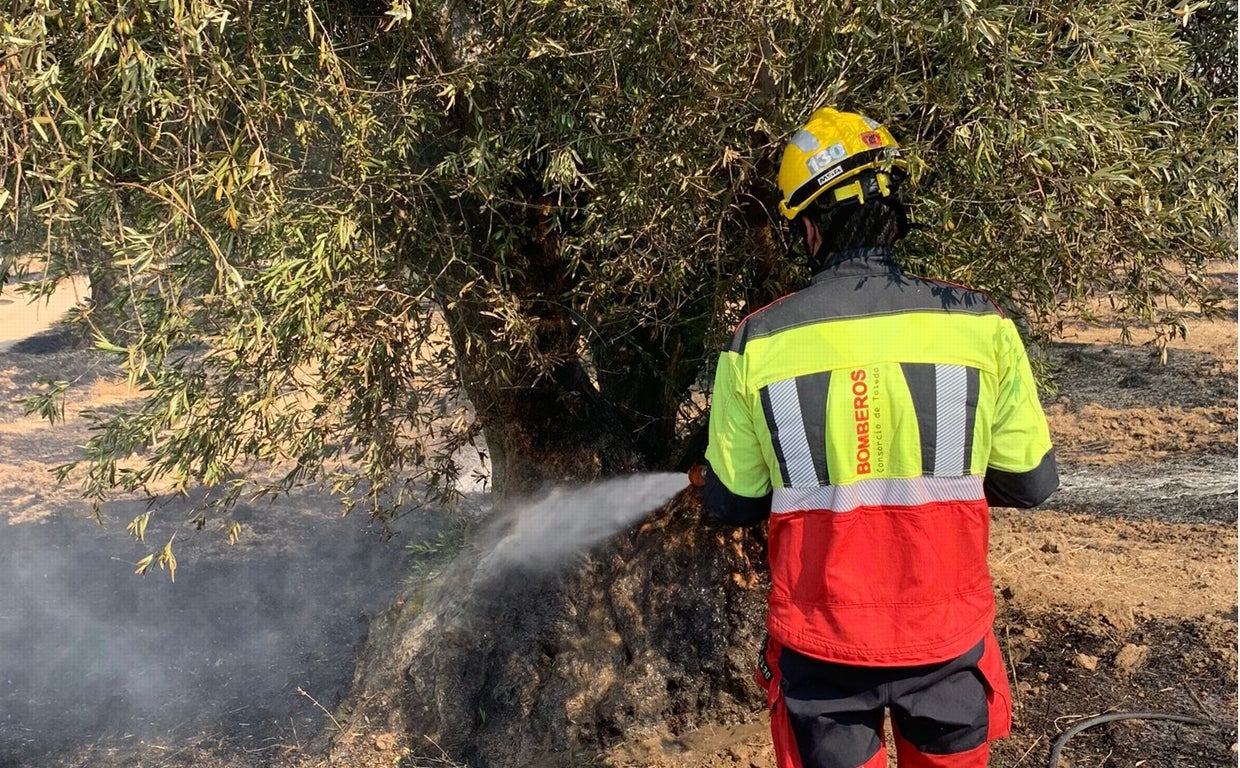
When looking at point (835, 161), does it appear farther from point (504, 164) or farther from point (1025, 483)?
point (504, 164)

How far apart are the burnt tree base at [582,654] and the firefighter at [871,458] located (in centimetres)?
249

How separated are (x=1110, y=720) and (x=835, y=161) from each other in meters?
3.36

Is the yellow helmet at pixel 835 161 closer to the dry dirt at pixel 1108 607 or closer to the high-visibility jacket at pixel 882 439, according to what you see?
the high-visibility jacket at pixel 882 439

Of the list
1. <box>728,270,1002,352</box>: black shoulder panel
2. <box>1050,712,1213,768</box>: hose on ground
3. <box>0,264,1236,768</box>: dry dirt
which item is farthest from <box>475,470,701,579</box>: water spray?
<box>728,270,1002,352</box>: black shoulder panel

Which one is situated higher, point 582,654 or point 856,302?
point 856,302

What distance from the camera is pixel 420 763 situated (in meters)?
5.67

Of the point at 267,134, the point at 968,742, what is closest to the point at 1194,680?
the point at 968,742

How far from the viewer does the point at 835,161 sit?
2.72m

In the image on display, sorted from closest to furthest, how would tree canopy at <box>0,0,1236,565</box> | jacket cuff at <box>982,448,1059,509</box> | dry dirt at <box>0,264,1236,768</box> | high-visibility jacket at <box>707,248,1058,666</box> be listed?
high-visibility jacket at <box>707,248,1058,666</box>
jacket cuff at <box>982,448,1059,509</box>
tree canopy at <box>0,0,1236,565</box>
dry dirt at <box>0,264,1236,768</box>

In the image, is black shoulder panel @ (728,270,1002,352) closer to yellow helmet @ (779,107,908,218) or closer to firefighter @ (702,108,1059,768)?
firefighter @ (702,108,1059,768)

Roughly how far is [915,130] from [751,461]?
1474mm

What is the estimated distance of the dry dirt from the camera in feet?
15.4

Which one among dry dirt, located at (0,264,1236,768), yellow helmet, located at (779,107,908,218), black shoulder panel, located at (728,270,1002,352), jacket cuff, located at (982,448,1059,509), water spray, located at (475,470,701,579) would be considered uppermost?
yellow helmet, located at (779,107,908,218)

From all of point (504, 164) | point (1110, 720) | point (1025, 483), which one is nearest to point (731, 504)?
point (1025, 483)
